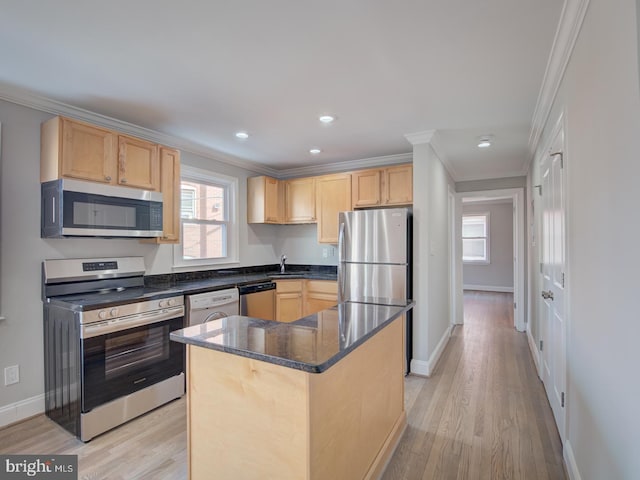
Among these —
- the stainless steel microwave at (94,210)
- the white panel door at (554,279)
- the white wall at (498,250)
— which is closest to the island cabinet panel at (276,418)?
the white panel door at (554,279)

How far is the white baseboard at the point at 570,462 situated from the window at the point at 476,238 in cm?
744

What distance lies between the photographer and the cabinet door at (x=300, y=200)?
177 inches

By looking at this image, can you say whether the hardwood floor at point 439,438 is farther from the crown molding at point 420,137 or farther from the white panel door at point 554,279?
the crown molding at point 420,137

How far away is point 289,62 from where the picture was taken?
6.73 ft

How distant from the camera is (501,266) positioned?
29.1 ft

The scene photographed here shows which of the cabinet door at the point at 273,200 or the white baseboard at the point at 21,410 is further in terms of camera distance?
the cabinet door at the point at 273,200

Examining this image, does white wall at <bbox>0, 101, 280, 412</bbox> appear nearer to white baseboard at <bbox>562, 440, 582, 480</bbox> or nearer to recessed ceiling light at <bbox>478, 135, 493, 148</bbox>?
white baseboard at <bbox>562, 440, 582, 480</bbox>

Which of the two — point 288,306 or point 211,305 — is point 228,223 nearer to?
point 288,306

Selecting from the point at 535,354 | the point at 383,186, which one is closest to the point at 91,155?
the point at 383,186

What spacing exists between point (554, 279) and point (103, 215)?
11.5 feet

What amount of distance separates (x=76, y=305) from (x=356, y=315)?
1909 millimetres

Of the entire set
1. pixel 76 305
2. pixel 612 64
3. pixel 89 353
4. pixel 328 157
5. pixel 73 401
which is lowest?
pixel 73 401

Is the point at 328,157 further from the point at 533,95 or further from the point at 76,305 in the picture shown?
the point at 76,305

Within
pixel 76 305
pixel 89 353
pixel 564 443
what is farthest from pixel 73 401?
pixel 564 443
